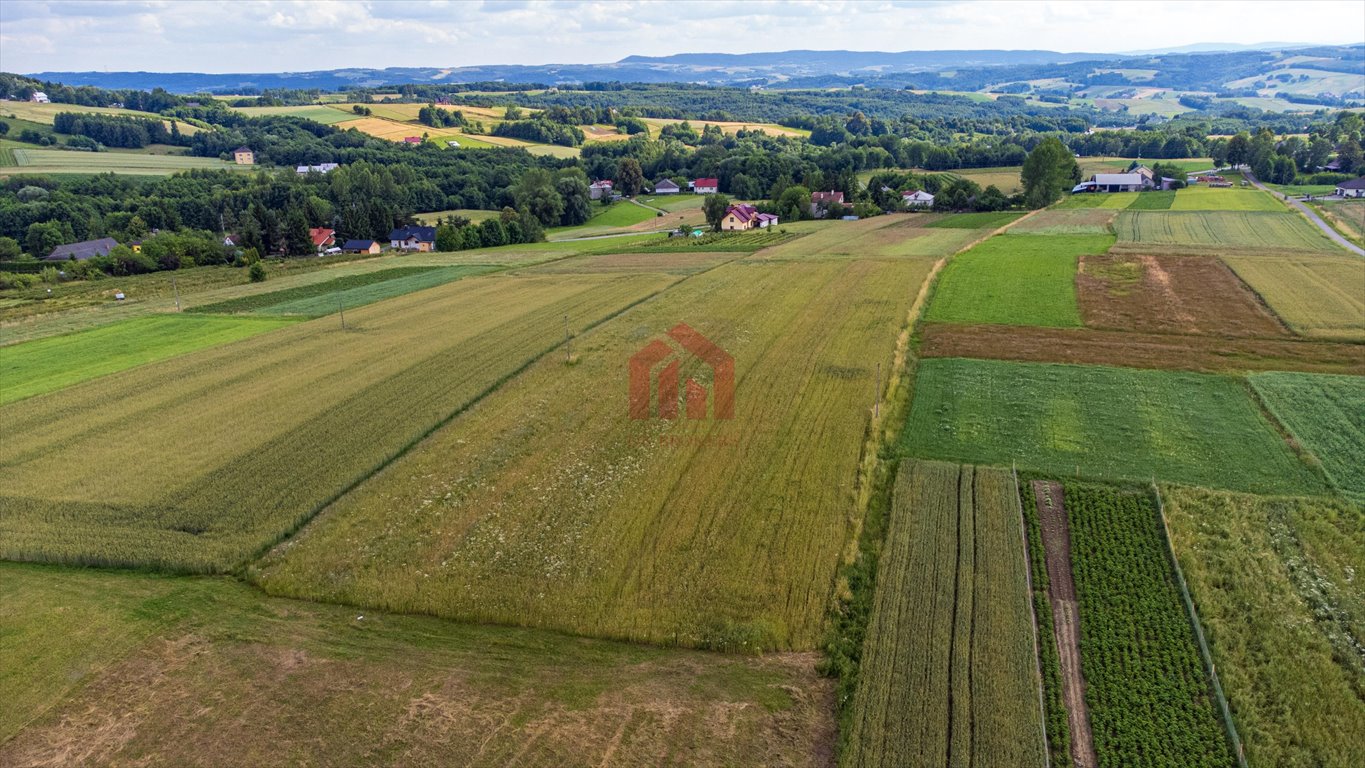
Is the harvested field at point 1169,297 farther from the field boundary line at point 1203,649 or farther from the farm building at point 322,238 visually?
the farm building at point 322,238

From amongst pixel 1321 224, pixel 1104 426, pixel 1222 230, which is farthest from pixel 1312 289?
pixel 1321 224

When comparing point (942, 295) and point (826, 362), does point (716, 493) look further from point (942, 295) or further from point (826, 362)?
point (942, 295)

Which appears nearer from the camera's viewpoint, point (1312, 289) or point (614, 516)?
point (614, 516)

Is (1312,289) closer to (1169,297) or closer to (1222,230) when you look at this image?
(1169,297)

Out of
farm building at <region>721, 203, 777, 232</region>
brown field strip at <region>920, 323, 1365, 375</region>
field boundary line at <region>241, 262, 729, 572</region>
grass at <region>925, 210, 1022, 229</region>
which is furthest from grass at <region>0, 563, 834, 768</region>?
farm building at <region>721, 203, 777, 232</region>

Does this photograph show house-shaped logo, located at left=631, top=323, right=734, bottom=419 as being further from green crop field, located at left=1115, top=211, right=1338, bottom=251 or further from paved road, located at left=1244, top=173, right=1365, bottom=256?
paved road, located at left=1244, top=173, right=1365, bottom=256

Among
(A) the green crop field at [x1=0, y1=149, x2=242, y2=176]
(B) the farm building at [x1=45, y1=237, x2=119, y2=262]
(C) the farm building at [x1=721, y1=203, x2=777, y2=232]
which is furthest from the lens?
(A) the green crop field at [x1=0, y1=149, x2=242, y2=176]

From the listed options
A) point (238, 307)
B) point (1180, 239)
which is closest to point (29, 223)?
point (238, 307)
